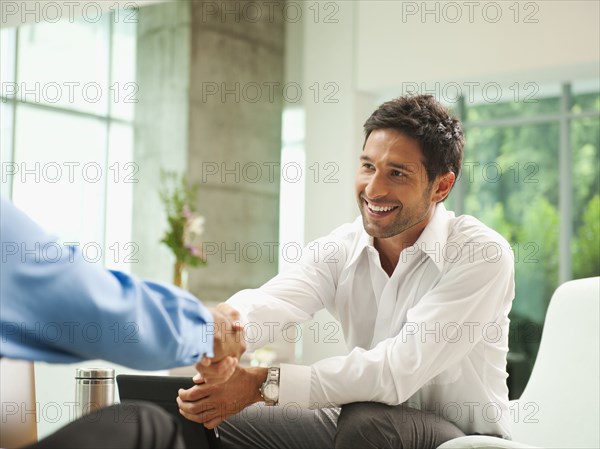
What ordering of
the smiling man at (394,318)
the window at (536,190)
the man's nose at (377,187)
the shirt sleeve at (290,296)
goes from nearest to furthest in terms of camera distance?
1. the smiling man at (394,318)
2. the shirt sleeve at (290,296)
3. the man's nose at (377,187)
4. the window at (536,190)

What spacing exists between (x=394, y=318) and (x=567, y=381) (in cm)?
56

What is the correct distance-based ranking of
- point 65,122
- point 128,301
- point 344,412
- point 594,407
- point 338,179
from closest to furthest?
point 128,301
point 344,412
point 594,407
point 338,179
point 65,122

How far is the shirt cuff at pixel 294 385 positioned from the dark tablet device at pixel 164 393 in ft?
0.79

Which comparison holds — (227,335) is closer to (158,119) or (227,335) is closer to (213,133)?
(213,133)

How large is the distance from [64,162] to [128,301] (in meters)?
7.36

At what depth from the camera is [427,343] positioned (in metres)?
2.16

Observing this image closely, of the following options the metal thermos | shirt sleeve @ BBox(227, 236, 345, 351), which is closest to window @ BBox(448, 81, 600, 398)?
shirt sleeve @ BBox(227, 236, 345, 351)

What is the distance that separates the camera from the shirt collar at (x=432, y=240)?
7.79 feet

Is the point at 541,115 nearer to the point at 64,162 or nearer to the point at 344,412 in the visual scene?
the point at 64,162

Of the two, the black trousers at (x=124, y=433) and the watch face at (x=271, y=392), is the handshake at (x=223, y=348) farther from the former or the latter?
the black trousers at (x=124, y=433)

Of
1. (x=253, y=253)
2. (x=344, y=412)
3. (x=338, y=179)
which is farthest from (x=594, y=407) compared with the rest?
(x=253, y=253)

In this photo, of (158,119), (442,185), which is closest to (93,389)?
(442,185)

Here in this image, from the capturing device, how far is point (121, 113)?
8688mm

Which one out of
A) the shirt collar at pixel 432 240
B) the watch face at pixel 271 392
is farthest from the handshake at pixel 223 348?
the shirt collar at pixel 432 240
